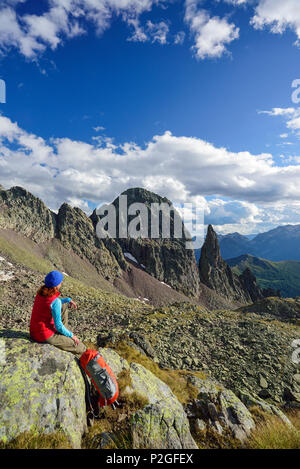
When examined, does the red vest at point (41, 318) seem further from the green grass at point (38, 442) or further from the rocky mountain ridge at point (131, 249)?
the rocky mountain ridge at point (131, 249)

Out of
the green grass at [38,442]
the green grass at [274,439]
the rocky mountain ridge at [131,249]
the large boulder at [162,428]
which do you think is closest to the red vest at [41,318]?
the green grass at [38,442]

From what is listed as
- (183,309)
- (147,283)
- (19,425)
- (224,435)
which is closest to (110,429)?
(19,425)

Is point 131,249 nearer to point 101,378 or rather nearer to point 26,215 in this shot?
point 26,215

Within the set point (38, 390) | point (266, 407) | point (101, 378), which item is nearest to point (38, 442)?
point (38, 390)

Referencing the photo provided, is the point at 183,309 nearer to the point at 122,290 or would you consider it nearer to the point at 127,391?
the point at 127,391

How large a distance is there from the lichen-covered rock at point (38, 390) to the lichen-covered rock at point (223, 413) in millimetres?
4714

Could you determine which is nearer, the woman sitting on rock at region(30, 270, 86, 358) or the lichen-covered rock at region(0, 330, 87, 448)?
the lichen-covered rock at region(0, 330, 87, 448)

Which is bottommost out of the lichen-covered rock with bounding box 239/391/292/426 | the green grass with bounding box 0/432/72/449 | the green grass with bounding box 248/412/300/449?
the lichen-covered rock with bounding box 239/391/292/426

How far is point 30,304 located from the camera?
3195cm

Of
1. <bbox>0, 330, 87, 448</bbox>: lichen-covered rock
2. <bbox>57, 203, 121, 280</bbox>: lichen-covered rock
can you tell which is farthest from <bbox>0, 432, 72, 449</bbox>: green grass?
<bbox>57, 203, 121, 280</bbox>: lichen-covered rock

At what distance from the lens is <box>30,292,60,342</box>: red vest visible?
292 inches

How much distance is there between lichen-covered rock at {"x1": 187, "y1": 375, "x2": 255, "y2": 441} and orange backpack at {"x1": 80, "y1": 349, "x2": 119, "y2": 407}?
3.59 metres

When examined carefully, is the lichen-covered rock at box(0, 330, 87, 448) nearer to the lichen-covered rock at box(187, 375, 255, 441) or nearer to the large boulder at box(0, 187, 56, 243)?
the lichen-covered rock at box(187, 375, 255, 441)
